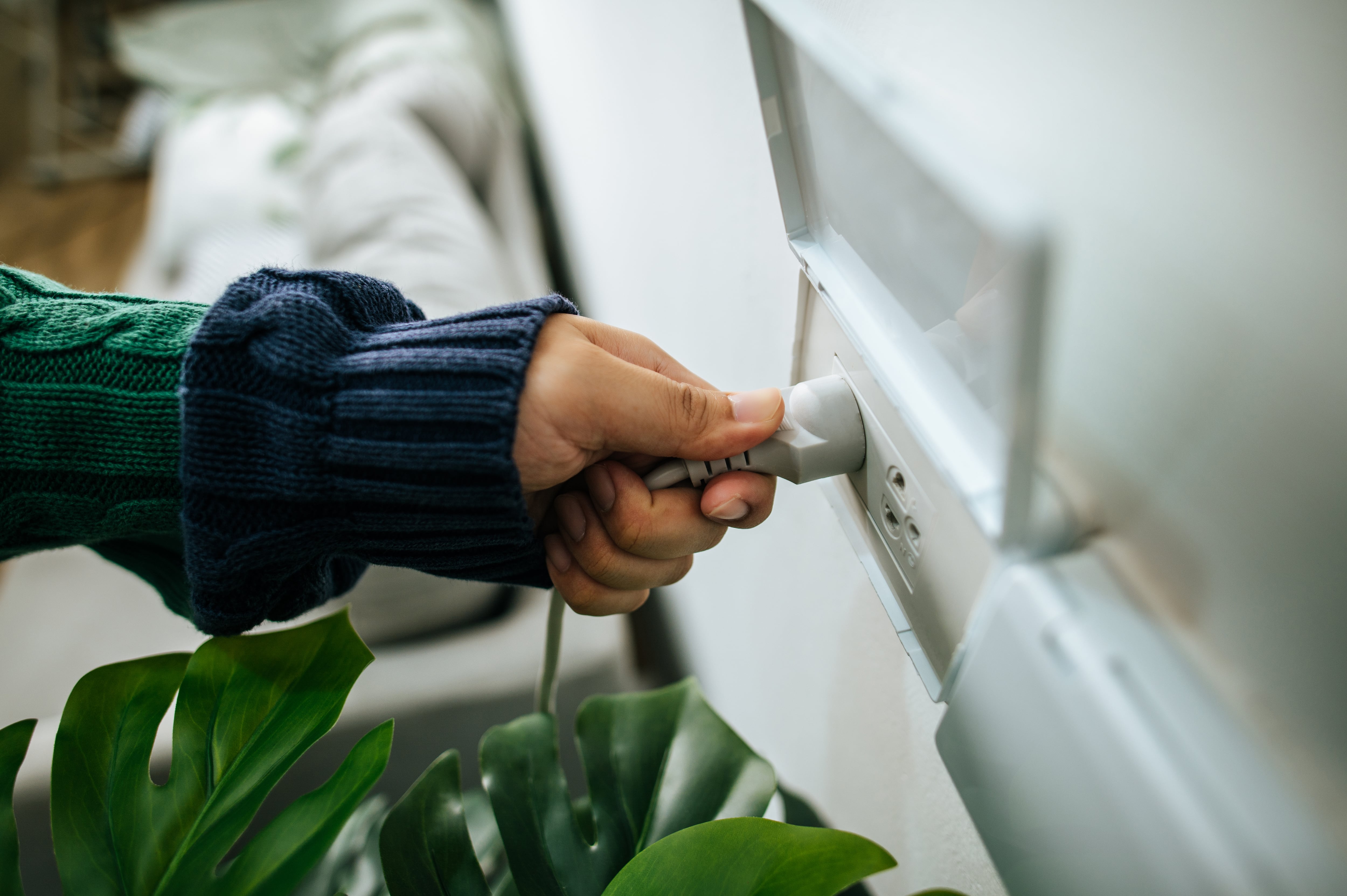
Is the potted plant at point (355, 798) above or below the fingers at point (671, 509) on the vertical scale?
below

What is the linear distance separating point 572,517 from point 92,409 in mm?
268

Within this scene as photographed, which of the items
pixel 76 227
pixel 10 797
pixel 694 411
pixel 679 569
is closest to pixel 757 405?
pixel 694 411

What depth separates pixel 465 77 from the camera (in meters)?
1.54

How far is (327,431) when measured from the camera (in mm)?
340

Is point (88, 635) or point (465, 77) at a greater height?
point (465, 77)

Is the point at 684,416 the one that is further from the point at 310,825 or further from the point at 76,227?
→ the point at 76,227

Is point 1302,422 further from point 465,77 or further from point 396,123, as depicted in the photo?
point 465,77

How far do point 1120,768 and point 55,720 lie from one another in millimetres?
930

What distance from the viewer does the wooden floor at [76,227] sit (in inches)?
85.7

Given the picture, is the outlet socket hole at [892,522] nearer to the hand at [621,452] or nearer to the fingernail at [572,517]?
the hand at [621,452]

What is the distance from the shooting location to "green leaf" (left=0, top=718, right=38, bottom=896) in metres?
0.27

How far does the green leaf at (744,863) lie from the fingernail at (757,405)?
0.55 feet

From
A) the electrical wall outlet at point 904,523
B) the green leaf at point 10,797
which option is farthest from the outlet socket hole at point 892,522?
the green leaf at point 10,797

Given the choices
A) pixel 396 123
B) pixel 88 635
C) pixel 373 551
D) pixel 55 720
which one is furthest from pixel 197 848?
pixel 396 123
